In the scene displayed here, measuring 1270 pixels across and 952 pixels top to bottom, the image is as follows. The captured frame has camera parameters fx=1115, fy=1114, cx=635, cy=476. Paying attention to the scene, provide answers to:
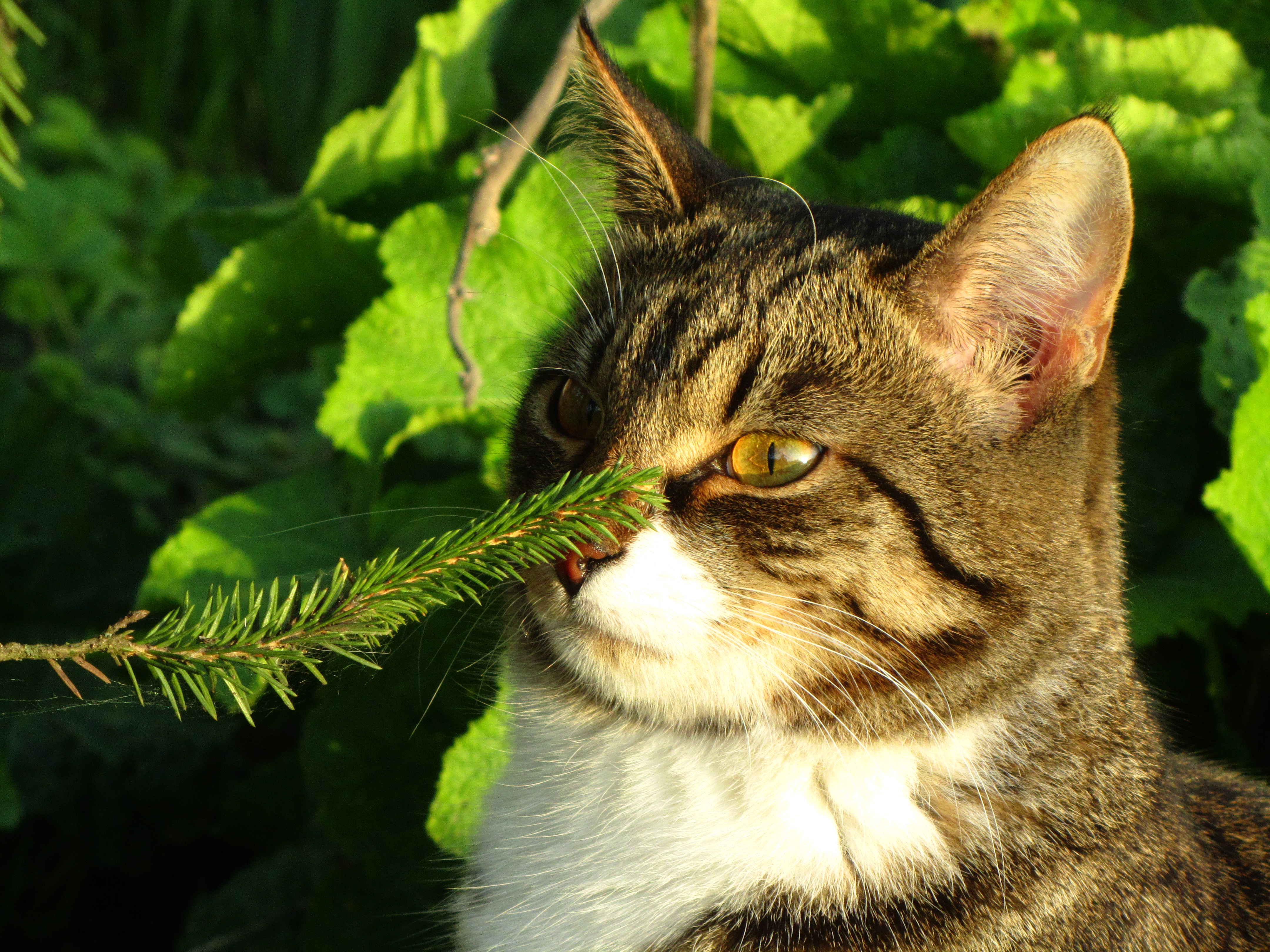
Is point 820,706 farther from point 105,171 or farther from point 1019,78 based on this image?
point 105,171

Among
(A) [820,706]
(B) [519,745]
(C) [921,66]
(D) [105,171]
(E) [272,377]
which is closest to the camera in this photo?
(A) [820,706]

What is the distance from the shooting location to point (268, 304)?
7.18 ft

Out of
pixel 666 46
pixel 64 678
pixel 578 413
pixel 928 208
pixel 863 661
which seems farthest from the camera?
pixel 666 46

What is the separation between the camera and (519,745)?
1.69 m

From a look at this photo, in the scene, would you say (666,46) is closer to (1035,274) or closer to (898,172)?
(898,172)

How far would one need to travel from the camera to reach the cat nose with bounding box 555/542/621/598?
48.9 inches

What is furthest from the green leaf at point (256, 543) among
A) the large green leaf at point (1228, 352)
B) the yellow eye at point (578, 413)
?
the large green leaf at point (1228, 352)

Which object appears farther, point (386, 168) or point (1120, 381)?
point (386, 168)

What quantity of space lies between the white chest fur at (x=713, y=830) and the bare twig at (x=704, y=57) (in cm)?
110

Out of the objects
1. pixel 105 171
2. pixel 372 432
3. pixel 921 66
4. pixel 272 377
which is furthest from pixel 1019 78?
pixel 105 171

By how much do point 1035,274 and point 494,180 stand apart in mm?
944

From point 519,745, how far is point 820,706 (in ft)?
1.83

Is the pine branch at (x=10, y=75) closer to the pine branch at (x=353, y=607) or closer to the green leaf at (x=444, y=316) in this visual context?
the pine branch at (x=353, y=607)

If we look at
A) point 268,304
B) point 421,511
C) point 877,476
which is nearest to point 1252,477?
point 877,476
